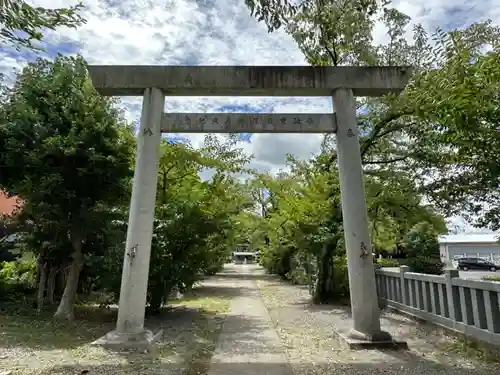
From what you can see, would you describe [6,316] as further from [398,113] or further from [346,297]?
[398,113]

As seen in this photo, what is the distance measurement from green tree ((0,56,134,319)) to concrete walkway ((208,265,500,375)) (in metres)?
4.03

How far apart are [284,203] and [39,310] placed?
7748mm

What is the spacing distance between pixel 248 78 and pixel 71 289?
638 centimetres

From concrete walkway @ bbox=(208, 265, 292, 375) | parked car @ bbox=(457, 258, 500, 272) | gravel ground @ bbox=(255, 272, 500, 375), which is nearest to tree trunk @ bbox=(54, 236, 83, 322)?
concrete walkway @ bbox=(208, 265, 292, 375)

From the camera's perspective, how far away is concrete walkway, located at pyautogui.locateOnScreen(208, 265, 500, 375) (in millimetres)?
4805

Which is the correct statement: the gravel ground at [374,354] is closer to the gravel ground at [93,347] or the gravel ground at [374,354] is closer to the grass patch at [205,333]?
the grass patch at [205,333]

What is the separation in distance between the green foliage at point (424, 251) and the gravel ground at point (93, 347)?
8.48m

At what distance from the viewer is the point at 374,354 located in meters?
5.44

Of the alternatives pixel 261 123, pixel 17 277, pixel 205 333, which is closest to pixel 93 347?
pixel 205 333

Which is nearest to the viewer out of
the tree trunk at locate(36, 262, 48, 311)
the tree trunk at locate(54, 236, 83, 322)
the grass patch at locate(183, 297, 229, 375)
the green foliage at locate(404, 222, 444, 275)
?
the grass patch at locate(183, 297, 229, 375)

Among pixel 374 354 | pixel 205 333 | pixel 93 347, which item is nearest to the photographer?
pixel 374 354

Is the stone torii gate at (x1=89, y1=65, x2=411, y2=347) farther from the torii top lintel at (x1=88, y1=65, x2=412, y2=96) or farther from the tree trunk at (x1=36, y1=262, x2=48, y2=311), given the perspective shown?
the tree trunk at (x1=36, y1=262, x2=48, y2=311)

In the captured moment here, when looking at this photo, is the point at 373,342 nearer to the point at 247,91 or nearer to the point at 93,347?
the point at 93,347

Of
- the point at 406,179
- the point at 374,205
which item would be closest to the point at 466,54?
the point at 406,179
